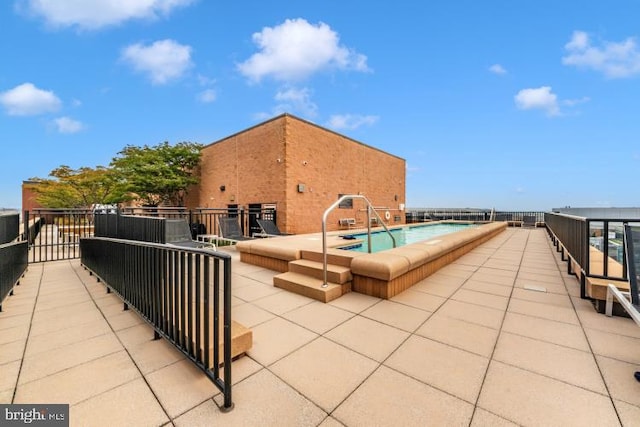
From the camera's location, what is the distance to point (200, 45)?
388 inches

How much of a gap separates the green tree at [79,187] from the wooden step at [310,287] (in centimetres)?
1571

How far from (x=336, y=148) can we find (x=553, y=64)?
322 inches

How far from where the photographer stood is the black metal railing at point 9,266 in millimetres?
2691

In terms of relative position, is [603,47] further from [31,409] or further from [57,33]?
[57,33]

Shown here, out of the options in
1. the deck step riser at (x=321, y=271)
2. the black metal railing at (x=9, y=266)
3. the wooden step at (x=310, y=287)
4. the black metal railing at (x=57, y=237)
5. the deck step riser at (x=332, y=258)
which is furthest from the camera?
the black metal railing at (x=57, y=237)

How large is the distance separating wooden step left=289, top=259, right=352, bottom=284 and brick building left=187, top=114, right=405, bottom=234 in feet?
14.2

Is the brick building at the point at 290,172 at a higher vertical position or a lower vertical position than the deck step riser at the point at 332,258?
higher

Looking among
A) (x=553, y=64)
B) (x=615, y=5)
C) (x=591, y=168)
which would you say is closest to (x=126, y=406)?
(x=615, y=5)

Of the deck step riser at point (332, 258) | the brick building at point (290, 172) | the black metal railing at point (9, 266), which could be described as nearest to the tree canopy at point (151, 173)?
the brick building at point (290, 172)

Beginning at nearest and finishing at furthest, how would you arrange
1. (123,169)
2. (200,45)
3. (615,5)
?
(615,5) < (200,45) < (123,169)

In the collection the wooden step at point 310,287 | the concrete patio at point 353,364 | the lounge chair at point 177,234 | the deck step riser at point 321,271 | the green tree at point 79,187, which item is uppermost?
the green tree at point 79,187

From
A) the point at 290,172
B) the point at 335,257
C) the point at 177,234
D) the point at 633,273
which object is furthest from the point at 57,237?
the point at 633,273

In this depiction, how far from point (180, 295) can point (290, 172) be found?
7.58 metres

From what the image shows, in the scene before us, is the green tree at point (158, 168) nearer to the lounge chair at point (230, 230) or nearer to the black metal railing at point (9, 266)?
the lounge chair at point (230, 230)
